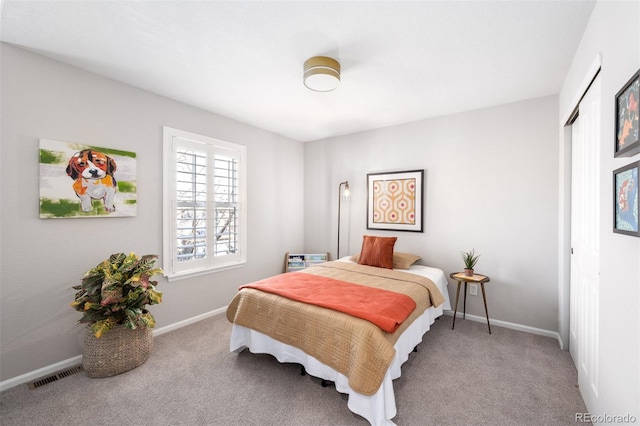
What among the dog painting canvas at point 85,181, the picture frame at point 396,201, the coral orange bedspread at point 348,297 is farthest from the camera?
the picture frame at point 396,201

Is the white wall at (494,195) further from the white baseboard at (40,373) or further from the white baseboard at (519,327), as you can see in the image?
the white baseboard at (40,373)

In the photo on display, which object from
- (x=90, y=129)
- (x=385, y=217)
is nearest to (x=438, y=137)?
(x=385, y=217)

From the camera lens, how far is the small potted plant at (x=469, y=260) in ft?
10.3

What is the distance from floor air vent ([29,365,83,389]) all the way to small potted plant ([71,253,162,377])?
0.21m

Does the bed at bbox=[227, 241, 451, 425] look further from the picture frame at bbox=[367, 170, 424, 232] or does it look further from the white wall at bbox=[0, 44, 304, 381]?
the white wall at bbox=[0, 44, 304, 381]

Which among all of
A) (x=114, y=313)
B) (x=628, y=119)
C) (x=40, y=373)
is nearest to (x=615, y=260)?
(x=628, y=119)

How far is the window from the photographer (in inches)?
124

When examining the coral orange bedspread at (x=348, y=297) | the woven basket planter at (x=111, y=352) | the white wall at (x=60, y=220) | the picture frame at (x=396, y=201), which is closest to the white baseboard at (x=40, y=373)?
the white wall at (x=60, y=220)

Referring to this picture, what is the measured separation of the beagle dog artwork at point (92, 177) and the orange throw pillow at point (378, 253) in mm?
2880

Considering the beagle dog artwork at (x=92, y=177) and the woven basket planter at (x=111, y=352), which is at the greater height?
the beagle dog artwork at (x=92, y=177)

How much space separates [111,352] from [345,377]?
6.36ft

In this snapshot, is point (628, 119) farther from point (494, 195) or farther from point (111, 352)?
point (111, 352)

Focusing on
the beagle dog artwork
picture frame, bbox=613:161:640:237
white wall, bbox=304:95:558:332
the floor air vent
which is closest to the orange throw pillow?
white wall, bbox=304:95:558:332

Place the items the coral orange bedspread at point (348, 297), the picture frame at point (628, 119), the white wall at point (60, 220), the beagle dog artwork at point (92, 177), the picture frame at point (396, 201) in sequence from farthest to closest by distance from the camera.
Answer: the picture frame at point (396, 201), the beagle dog artwork at point (92, 177), the white wall at point (60, 220), the coral orange bedspread at point (348, 297), the picture frame at point (628, 119)
